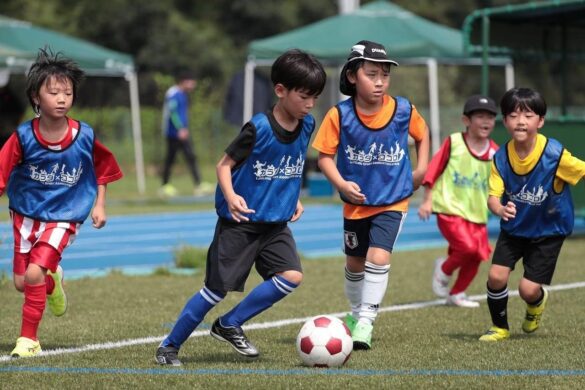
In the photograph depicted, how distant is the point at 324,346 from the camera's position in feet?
21.8

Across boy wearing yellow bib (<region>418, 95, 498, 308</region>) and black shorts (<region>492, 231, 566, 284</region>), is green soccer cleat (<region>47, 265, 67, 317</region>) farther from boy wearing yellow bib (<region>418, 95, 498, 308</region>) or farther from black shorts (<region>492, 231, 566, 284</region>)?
boy wearing yellow bib (<region>418, 95, 498, 308</region>)

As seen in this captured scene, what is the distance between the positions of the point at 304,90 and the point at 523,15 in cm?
1056

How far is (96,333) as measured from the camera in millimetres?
8109

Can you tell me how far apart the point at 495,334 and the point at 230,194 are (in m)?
2.23

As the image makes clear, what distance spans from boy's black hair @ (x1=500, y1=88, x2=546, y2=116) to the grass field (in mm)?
1521

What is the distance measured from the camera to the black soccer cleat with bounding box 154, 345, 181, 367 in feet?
22.1

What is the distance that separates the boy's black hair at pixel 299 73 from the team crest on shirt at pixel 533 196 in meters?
1.72

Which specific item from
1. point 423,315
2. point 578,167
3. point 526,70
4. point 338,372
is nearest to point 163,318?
point 423,315

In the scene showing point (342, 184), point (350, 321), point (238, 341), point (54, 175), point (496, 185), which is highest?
point (54, 175)

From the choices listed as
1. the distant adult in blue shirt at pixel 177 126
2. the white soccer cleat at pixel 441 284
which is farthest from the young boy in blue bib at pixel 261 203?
the distant adult in blue shirt at pixel 177 126

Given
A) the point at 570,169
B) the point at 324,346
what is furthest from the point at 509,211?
the point at 324,346

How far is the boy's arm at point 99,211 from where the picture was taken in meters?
7.34

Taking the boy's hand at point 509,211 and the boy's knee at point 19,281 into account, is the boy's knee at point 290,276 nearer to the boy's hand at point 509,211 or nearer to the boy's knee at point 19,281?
the boy's hand at point 509,211

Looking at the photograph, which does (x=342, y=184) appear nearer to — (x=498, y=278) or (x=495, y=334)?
(x=498, y=278)
